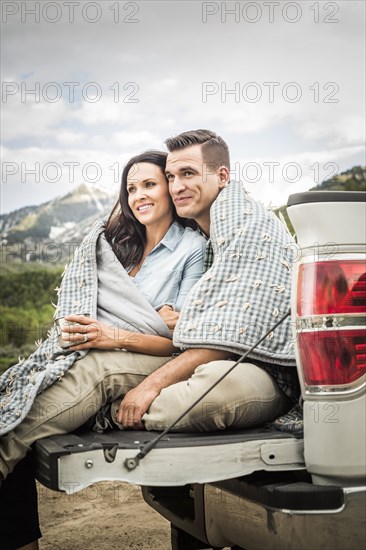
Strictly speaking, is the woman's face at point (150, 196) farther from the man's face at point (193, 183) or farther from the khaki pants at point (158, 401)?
the khaki pants at point (158, 401)

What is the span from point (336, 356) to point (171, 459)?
0.48m

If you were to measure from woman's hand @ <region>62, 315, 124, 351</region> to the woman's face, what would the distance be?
571 mm

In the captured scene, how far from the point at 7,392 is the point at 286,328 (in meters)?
0.89

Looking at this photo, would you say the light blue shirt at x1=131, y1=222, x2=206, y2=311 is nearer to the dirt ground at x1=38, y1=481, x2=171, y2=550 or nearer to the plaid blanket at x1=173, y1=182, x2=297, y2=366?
the plaid blanket at x1=173, y1=182, x2=297, y2=366

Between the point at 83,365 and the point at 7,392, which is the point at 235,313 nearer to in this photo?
the point at 83,365

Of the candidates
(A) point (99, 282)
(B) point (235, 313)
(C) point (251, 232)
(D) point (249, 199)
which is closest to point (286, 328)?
(B) point (235, 313)

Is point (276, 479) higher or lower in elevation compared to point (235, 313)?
lower

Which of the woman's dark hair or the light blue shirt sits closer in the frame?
the light blue shirt

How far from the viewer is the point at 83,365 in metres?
2.49

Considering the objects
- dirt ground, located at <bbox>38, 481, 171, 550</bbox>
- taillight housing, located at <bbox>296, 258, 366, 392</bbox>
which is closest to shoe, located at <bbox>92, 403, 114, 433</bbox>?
taillight housing, located at <bbox>296, 258, 366, 392</bbox>

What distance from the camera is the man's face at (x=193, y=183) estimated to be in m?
2.80

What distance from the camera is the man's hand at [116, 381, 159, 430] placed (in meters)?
2.34

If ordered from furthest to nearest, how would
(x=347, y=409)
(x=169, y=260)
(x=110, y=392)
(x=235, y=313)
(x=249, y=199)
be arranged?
(x=169, y=260) → (x=249, y=199) → (x=110, y=392) → (x=235, y=313) → (x=347, y=409)

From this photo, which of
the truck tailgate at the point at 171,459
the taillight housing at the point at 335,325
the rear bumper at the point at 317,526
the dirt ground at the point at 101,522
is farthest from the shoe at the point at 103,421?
the dirt ground at the point at 101,522
